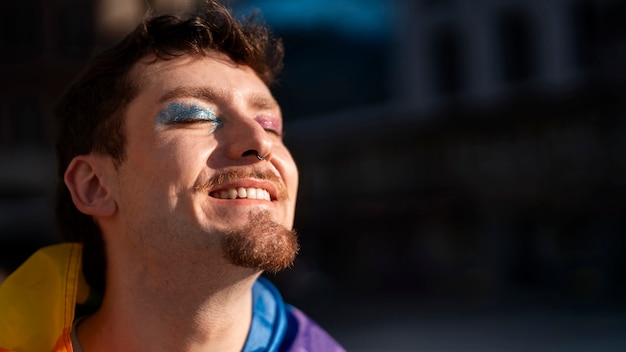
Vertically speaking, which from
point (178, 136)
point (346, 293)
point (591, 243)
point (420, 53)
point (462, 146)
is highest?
point (420, 53)

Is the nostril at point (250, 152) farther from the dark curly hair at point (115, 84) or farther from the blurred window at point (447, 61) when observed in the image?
the blurred window at point (447, 61)

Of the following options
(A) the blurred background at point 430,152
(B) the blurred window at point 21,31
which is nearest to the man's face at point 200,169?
(A) the blurred background at point 430,152

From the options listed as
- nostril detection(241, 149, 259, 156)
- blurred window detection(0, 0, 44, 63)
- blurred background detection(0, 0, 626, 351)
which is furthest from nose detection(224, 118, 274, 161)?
blurred window detection(0, 0, 44, 63)

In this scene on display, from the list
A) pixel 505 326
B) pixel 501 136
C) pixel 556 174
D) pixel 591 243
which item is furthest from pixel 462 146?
pixel 505 326

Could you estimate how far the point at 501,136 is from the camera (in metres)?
25.7

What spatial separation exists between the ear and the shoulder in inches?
27.8

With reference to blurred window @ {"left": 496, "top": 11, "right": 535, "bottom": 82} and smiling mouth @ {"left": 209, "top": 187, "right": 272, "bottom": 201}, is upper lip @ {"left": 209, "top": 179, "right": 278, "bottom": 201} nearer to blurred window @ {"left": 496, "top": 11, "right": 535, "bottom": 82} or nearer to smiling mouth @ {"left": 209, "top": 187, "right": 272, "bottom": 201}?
smiling mouth @ {"left": 209, "top": 187, "right": 272, "bottom": 201}

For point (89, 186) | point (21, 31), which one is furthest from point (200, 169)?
point (21, 31)

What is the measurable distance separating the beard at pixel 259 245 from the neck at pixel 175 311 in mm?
99

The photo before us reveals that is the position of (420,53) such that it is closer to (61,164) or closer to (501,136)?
(501,136)

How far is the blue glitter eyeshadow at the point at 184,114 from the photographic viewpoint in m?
2.15

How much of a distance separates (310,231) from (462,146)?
23.8ft

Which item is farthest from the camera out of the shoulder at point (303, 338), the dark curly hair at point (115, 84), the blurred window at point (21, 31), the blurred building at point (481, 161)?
the blurred window at point (21, 31)

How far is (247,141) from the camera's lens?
6.97ft
